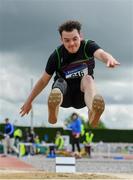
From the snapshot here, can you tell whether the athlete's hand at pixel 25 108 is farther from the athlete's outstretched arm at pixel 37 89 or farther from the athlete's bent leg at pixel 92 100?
A: the athlete's bent leg at pixel 92 100

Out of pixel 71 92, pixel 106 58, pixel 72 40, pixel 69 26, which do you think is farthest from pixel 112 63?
pixel 71 92

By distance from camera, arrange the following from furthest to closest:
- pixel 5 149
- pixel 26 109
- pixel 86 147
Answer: pixel 86 147
pixel 5 149
pixel 26 109

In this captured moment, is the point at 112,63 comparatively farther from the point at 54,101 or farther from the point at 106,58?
the point at 54,101

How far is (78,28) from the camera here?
7344mm

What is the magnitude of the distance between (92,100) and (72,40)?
923 millimetres

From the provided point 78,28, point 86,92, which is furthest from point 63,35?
point 86,92

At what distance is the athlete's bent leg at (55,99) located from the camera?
7137 millimetres

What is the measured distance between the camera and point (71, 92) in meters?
7.66

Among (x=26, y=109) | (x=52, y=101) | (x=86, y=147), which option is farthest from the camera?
(x=86, y=147)

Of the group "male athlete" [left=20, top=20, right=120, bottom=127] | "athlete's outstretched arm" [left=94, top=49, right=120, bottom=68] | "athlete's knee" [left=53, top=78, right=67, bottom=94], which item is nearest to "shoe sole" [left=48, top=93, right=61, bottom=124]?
"male athlete" [left=20, top=20, right=120, bottom=127]

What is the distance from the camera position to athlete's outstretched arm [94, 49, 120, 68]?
20.3 ft

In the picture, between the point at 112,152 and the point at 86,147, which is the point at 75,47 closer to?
the point at 86,147

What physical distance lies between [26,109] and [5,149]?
13.2 meters

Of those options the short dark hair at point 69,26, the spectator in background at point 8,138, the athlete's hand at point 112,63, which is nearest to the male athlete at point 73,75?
the short dark hair at point 69,26
